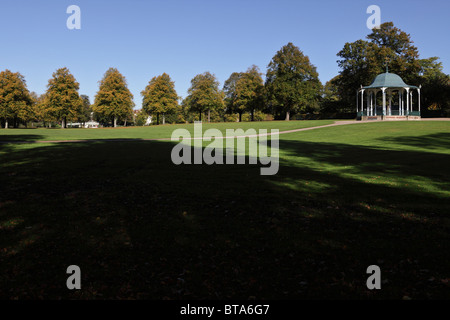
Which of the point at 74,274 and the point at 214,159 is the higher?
the point at 214,159

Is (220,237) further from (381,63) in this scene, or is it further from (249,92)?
(249,92)

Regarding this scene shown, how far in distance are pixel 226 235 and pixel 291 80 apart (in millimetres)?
65539

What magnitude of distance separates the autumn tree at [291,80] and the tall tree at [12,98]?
5483 cm

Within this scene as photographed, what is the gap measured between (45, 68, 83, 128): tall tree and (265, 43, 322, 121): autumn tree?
4383 centimetres

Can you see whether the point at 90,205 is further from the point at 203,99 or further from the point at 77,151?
the point at 203,99

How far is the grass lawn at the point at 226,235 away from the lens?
13.2ft

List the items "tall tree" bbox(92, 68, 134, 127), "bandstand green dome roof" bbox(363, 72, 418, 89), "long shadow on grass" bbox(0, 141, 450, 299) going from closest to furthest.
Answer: "long shadow on grass" bbox(0, 141, 450, 299), "bandstand green dome roof" bbox(363, 72, 418, 89), "tall tree" bbox(92, 68, 134, 127)

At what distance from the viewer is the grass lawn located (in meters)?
4.03

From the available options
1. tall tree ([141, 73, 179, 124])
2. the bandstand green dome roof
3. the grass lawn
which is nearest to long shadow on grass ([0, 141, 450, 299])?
the grass lawn

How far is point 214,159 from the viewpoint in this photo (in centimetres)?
1541

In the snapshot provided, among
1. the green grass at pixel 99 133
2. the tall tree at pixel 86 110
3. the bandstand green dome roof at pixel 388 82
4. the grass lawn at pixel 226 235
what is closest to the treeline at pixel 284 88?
the bandstand green dome roof at pixel 388 82

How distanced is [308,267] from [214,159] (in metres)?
11.2

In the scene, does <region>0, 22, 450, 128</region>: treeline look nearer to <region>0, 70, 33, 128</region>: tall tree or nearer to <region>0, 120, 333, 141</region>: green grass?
<region>0, 70, 33, 128</region>: tall tree

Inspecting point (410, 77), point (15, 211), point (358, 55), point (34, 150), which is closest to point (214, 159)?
point (15, 211)
